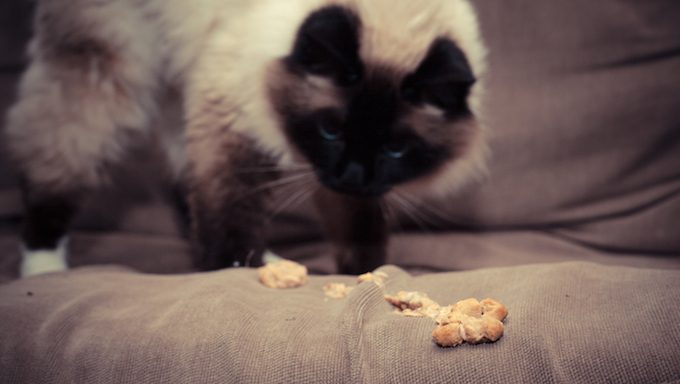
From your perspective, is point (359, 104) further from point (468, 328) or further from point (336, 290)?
point (468, 328)

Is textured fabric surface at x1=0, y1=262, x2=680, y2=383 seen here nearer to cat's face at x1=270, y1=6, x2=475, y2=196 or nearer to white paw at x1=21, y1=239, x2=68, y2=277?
cat's face at x1=270, y1=6, x2=475, y2=196

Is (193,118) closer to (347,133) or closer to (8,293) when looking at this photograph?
(347,133)

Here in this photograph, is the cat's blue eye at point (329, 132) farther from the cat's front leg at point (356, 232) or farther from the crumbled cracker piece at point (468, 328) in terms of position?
the crumbled cracker piece at point (468, 328)

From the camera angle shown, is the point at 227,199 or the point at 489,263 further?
the point at 489,263

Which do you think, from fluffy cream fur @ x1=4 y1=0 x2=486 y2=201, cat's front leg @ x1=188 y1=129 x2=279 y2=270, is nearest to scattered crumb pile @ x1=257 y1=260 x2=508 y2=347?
cat's front leg @ x1=188 y1=129 x2=279 y2=270

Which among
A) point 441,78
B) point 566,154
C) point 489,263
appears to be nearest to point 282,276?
point 441,78

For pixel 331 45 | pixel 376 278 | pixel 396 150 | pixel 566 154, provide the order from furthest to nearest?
pixel 566 154 < pixel 396 150 < pixel 331 45 < pixel 376 278

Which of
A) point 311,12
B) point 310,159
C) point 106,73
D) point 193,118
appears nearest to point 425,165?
point 310,159
